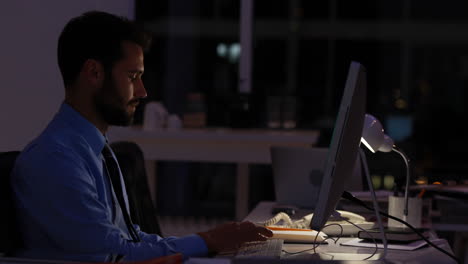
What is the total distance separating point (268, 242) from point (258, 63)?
4740mm

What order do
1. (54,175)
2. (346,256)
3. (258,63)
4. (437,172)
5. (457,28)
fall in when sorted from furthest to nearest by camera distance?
(457,28) → (258,63) → (437,172) → (346,256) → (54,175)

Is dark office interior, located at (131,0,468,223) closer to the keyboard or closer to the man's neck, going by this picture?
the keyboard

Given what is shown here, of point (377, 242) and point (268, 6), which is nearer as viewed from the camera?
point (377, 242)

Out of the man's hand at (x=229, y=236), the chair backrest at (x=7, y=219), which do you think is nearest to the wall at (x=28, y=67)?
the chair backrest at (x=7, y=219)

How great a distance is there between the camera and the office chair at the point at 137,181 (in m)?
2.36

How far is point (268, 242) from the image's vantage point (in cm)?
182

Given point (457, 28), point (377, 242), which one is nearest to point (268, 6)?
point (457, 28)

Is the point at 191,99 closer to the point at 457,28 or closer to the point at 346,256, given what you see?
the point at 346,256

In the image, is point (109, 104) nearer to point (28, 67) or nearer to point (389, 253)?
point (389, 253)

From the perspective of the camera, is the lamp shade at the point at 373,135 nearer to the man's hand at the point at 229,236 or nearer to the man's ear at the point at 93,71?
the man's hand at the point at 229,236

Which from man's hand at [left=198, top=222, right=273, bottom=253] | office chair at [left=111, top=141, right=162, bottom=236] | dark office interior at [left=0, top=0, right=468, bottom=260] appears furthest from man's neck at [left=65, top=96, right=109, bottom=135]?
dark office interior at [left=0, top=0, right=468, bottom=260]

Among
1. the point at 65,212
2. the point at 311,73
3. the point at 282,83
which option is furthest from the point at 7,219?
the point at 311,73

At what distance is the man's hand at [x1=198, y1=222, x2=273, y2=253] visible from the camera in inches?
65.7

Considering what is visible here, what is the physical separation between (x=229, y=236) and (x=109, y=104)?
46 cm
